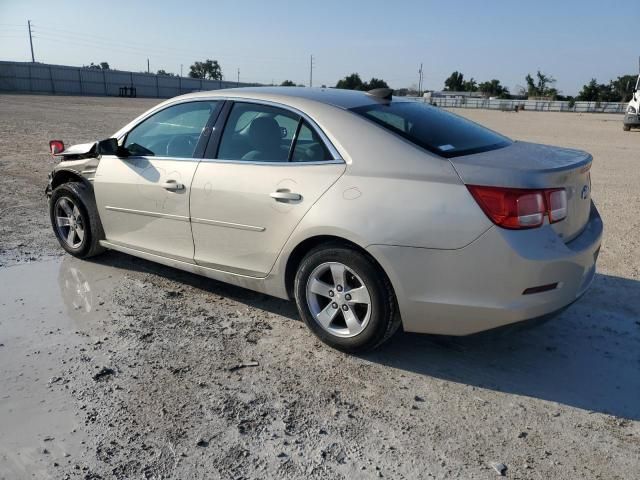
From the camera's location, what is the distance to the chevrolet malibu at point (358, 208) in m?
2.98

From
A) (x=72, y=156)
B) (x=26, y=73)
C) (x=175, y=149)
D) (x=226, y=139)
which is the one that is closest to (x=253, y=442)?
(x=226, y=139)

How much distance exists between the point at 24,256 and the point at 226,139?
268cm

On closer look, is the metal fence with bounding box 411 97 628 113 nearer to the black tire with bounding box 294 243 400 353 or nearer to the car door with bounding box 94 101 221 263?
the car door with bounding box 94 101 221 263

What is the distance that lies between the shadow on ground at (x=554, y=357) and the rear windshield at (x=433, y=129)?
1168 millimetres

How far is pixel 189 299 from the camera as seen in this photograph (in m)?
4.44

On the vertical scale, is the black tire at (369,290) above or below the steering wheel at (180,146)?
below

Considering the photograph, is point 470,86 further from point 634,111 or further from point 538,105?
point 634,111

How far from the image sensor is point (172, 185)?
13.7ft

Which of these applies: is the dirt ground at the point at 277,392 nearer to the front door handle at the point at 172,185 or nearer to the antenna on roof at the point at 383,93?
the front door handle at the point at 172,185

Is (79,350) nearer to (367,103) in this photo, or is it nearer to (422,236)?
(422,236)

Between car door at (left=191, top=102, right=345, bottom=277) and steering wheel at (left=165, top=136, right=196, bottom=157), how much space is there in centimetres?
24

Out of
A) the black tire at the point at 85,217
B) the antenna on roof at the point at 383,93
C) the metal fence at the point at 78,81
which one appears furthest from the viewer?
the metal fence at the point at 78,81

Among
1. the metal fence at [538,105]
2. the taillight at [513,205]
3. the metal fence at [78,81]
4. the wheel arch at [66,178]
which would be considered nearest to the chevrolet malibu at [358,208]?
the taillight at [513,205]

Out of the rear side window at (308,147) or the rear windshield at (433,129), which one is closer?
the rear windshield at (433,129)
